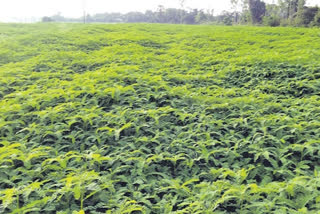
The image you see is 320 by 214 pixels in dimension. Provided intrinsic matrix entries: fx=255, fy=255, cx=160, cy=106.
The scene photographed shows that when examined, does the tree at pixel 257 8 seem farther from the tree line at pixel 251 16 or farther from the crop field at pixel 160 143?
the crop field at pixel 160 143

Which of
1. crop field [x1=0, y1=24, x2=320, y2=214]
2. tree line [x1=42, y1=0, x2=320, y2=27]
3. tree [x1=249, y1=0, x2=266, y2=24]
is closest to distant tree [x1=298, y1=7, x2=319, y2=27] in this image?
tree line [x1=42, y1=0, x2=320, y2=27]

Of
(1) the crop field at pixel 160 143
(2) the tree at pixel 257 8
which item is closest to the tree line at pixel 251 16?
(2) the tree at pixel 257 8

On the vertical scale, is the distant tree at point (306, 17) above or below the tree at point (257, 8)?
below

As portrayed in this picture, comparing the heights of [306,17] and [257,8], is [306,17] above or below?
below

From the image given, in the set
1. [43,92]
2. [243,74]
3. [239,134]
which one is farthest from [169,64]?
[239,134]

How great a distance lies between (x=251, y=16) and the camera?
44.7 m

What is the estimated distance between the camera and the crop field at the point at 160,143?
7.84ft

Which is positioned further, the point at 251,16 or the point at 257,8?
the point at 257,8

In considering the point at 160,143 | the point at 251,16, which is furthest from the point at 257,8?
the point at 160,143

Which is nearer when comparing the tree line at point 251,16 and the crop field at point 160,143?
the crop field at point 160,143

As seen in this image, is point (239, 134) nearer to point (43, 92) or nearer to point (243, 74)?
point (243, 74)

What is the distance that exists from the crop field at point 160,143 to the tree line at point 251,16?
25.9m

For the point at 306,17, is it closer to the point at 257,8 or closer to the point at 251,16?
the point at 251,16

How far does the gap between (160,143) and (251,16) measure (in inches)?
1856
